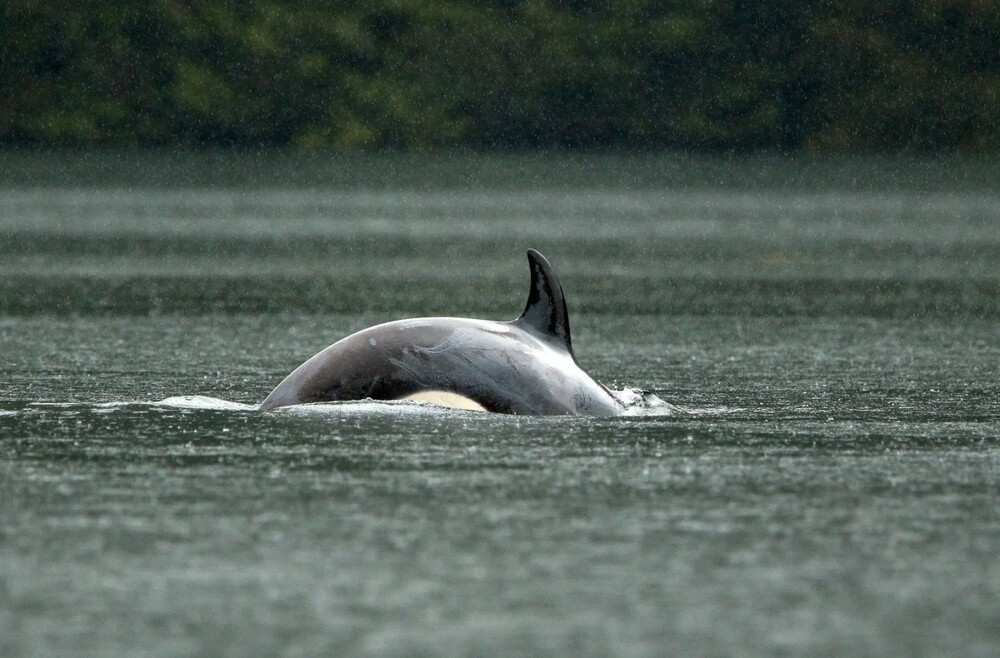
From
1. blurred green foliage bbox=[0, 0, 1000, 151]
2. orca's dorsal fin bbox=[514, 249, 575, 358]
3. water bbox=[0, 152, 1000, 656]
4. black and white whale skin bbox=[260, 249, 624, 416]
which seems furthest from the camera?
blurred green foliage bbox=[0, 0, 1000, 151]

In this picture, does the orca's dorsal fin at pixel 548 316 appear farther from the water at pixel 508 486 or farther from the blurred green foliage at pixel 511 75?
the blurred green foliage at pixel 511 75

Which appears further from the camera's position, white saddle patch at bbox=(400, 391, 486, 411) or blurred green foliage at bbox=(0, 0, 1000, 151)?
blurred green foliage at bbox=(0, 0, 1000, 151)

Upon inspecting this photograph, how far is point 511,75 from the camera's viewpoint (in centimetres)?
11762

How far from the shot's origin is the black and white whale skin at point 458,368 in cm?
1329

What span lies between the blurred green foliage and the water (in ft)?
282

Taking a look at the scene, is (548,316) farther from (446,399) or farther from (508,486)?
(508,486)

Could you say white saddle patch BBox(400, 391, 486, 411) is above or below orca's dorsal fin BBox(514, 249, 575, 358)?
below

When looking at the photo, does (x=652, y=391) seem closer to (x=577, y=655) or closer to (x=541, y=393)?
(x=541, y=393)

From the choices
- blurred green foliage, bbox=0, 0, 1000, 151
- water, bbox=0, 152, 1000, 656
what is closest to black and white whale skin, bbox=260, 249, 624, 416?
water, bbox=0, 152, 1000, 656

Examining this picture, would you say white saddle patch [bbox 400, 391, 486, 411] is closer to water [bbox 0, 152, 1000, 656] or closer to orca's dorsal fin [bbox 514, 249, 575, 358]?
water [bbox 0, 152, 1000, 656]

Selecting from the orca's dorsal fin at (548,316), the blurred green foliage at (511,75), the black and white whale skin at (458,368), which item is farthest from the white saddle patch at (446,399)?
the blurred green foliage at (511,75)

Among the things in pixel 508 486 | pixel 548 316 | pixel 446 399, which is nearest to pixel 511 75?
pixel 548 316

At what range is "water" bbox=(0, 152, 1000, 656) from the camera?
7.88 meters

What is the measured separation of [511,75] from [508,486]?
353 feet
